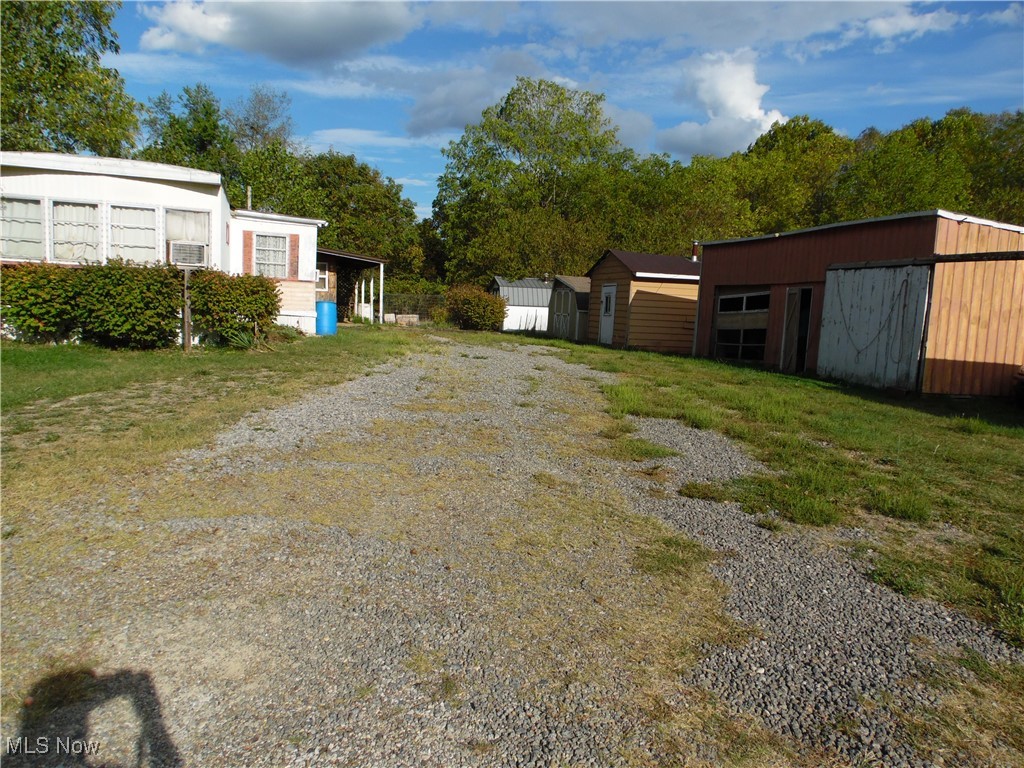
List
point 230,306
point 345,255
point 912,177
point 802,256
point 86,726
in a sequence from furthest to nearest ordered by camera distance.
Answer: point 912,177, point 345,255, point 802,256, point 230,306, point 86,726

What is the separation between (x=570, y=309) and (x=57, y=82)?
19.5 metres

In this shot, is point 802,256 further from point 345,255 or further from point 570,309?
point 345,255

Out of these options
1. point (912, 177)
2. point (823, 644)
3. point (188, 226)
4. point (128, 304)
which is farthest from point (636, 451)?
point (912, 177)

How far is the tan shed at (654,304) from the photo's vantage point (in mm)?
21438

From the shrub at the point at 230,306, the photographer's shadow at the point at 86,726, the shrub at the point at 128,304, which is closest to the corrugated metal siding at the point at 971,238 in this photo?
the shrub at the point at 230,306

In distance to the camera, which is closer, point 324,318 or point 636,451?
point 636,451

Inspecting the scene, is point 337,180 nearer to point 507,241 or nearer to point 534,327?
point 507,241

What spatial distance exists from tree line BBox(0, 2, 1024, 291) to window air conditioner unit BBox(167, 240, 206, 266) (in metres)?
11.0

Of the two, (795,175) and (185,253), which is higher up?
(795,175)

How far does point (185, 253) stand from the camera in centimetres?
1380

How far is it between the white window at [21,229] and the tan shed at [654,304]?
50.8 ft

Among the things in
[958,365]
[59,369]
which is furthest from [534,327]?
[59,369]

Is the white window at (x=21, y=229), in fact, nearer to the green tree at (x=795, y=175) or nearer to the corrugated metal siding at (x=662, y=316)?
the corrugated metal siding at (x=662, y=316)

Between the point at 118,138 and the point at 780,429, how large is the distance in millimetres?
24313
